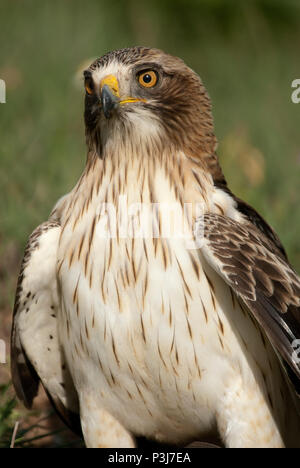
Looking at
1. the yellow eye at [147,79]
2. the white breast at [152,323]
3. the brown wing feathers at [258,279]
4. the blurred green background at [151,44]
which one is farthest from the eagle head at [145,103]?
the blurred green background at [151,44]

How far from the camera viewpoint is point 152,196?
3512mm

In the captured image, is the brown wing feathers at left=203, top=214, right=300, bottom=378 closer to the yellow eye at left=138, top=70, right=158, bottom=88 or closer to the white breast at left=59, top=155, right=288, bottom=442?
the white breast at left=59, top=155, right=288, bottom=442

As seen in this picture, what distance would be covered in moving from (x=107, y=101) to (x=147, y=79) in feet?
0.75

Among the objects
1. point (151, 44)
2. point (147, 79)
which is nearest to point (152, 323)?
point (147, 79)

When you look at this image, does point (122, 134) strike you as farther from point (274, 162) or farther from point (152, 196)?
point (274, 162)

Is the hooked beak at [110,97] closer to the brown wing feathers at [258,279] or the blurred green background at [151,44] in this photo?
the brown wing feathers at [258,279]

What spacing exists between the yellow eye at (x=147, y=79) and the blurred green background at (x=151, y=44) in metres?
2.09

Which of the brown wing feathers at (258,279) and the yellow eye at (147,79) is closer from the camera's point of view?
the brown wing feathers at (258,279)

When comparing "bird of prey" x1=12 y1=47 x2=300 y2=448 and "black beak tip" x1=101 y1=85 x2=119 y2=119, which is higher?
"black beak tip" x1=101 y1=85 x2=119 y2=119

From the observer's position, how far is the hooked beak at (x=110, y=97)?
3.37 metres

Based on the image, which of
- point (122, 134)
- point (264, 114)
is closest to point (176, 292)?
point (122, 134)

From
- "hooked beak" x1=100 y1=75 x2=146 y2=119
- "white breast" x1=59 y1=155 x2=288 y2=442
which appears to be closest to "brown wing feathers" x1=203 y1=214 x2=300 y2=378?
"white breast" x1=59 y1=155 x2=288 y2=442

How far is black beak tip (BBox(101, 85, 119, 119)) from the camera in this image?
3367 millimetres

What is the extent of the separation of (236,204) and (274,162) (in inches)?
126
